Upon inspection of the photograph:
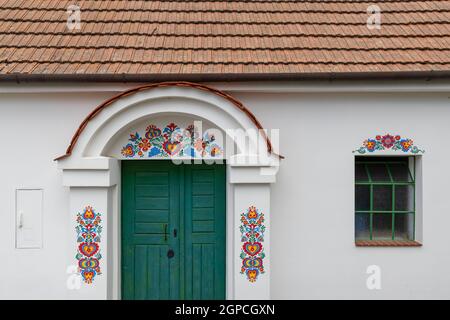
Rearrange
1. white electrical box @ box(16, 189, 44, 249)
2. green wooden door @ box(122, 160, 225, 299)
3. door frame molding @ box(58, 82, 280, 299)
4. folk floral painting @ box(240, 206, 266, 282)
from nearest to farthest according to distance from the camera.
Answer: door frame molding @ box(58, 82, 280, 299) → folk floral painting @ box(240, 206, 266, 282) → white electrical box @ box(16, 189, 44, 249) → green wooden door @ box(122, 160, 225, 299)

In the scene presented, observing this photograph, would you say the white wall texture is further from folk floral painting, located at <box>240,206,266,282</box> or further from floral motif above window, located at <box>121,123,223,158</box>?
floral motif above window, located at <box>121,123,223,158</box>

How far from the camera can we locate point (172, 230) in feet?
16.1

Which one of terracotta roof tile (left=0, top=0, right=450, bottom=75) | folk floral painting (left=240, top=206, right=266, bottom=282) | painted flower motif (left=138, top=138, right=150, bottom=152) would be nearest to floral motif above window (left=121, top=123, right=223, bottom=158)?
painted flower motif (left=138, top=138, right=150, bottom=152)

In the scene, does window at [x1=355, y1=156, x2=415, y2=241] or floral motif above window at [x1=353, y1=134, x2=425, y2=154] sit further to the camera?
window at [x1=355, y1=156, x2=415, y2=241]

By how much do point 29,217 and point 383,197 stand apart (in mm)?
4534

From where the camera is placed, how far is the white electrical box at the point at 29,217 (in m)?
4.69

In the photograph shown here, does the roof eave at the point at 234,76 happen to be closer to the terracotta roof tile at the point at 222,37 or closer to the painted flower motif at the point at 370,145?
the terracotta roof tile at the point at 222,37

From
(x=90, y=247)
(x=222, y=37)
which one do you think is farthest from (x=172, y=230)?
(x=222, y=37)

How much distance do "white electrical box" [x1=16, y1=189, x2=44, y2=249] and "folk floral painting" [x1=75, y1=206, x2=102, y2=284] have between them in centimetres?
63

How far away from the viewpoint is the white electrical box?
15.4 ft

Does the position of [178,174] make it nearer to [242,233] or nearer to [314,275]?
[242,233]

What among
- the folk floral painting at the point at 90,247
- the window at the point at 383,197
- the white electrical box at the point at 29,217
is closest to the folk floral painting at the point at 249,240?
the window at the point at 383,197

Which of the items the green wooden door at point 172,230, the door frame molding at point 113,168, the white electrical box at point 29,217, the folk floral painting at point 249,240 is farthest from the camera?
the green wooden door at point 172,230

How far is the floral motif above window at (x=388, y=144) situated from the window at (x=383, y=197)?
0.22 meters
